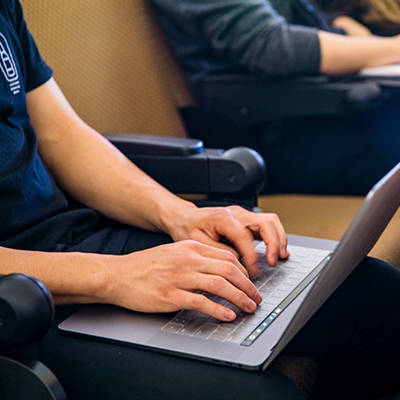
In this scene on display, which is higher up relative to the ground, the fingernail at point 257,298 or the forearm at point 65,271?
the forearm at point 65,271

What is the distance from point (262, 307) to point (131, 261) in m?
0.17

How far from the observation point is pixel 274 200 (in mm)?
1317

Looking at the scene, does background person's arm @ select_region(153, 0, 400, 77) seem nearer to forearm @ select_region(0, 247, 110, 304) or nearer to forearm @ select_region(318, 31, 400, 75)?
forearm @ select_region(318, 31, 400, 75)

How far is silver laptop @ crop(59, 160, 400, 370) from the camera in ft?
1.74

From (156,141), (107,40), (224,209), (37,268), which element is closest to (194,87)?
(107,40)

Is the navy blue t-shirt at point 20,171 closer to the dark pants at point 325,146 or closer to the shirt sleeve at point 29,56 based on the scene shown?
the shirt sleeve at point 29,56

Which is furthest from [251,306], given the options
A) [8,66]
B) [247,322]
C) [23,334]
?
[8,66]

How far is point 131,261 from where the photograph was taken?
67cm

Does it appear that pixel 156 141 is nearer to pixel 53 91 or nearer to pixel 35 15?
pixel 53 91

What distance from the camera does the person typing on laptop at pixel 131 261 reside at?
23.0 inches

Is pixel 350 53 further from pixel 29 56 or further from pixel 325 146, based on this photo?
pixel 29 56

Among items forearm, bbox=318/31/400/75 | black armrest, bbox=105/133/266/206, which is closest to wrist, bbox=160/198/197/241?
black armrest, bbox=105/133/266/206

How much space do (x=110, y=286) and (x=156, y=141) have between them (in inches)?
17.3

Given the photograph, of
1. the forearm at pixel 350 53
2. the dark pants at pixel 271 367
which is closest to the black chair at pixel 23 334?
the dark pants at pixel 271 367
